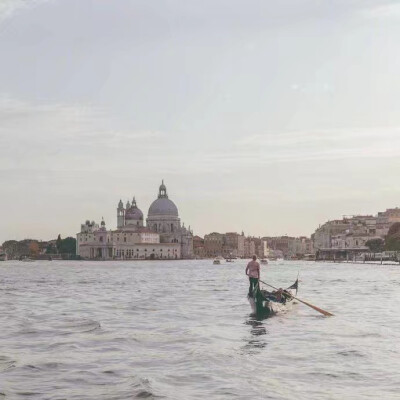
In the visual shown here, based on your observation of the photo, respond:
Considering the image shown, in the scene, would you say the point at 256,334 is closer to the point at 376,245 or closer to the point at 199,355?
the point at 199,355

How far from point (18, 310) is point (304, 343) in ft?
47.2

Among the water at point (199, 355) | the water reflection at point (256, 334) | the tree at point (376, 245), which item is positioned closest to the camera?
the water at point (199, 355)

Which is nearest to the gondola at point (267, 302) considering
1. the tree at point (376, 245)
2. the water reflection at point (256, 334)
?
the water reflection at point (256, 334)

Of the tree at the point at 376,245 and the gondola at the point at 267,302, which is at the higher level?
the tree at the point at 376,245

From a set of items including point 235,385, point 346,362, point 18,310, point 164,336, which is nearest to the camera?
point 235,385

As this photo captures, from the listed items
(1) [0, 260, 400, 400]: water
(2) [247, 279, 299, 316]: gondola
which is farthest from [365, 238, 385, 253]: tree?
(2) [247, 279, 299, 316]: gondola

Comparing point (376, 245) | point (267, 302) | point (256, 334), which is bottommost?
point (256, 334)

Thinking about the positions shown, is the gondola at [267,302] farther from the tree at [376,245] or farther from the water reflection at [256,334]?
the tree at [376,245]

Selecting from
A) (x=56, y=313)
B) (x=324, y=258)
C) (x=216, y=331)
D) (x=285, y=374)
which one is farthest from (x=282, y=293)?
(x=324, y=258)

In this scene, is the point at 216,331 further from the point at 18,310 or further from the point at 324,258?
the point at 324,258

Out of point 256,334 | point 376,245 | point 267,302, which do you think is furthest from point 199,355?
point 376,245

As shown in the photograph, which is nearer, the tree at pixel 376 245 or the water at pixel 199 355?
the water at pixel 199 355

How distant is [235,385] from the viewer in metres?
13.5

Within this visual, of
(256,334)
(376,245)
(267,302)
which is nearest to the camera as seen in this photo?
(256,334)
